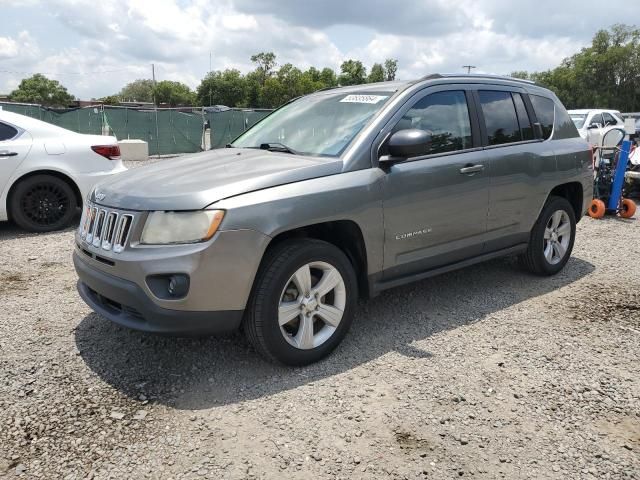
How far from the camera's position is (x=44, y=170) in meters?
6.82

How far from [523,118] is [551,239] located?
4.01 feet

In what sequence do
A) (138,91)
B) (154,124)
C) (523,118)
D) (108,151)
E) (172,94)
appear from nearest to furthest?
(523,118)
(108,151)
(154,124)
(172,94)
(138,91)

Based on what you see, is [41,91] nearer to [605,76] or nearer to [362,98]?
[605,76]

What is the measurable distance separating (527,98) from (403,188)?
2027 mm

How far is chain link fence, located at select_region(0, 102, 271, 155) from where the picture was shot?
21047mm

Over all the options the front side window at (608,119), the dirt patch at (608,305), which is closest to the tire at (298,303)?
the dirt patch at (608,305)

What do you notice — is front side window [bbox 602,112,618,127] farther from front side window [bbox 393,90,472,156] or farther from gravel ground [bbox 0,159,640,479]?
front side window [bbox 393,90,472,156]

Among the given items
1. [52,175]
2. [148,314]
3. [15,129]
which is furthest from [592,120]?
[148,314]

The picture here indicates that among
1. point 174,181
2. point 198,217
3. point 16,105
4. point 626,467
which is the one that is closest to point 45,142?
point 174,181

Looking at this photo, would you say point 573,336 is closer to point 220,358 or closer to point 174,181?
point 220,358

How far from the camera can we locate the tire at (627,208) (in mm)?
8648

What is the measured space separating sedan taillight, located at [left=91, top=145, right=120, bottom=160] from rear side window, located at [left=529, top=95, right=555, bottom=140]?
206 inches

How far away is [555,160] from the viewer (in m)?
5.02

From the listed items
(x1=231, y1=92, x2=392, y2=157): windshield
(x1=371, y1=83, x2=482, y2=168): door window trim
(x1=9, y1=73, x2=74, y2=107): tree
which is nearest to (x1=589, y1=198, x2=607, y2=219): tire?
(x1=371, y1=83, x2=482, y2=168): door window trim
